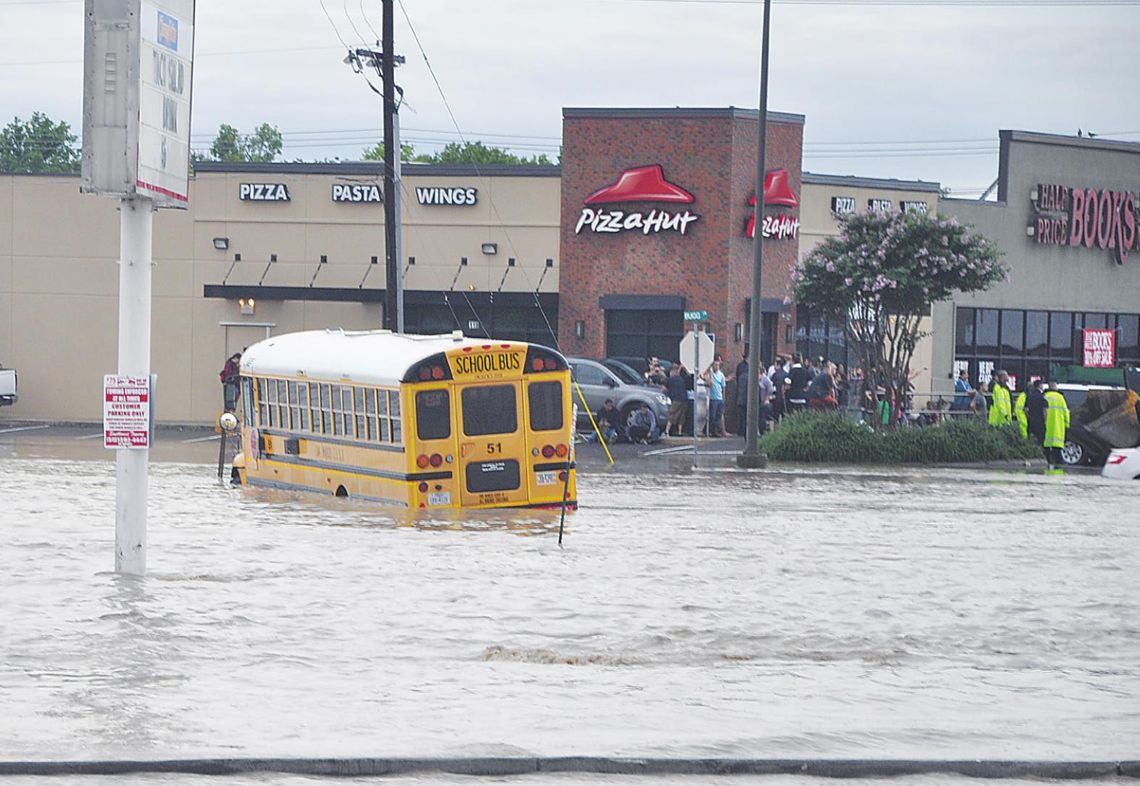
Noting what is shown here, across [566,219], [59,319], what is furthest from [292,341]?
[59,319]

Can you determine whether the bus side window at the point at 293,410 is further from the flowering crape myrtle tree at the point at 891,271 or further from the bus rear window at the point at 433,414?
the flowering crape myrtle tree at the point at 891,271

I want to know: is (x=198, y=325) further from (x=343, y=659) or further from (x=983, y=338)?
(x=343, y=659)

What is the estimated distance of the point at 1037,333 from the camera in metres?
52.7

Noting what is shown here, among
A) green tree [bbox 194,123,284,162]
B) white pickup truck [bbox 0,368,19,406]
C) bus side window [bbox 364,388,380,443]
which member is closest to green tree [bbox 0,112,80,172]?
green tree [bbox 194,123,284,162]

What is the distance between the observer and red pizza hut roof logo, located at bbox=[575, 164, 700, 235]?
139ft

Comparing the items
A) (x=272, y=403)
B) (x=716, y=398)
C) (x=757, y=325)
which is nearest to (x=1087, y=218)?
(x=716, y=398)

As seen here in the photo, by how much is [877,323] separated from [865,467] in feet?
15.1

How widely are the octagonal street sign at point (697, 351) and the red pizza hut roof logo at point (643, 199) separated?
881cm

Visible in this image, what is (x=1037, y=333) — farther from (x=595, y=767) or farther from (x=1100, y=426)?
(x=595, y=767)

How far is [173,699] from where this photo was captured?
929cm

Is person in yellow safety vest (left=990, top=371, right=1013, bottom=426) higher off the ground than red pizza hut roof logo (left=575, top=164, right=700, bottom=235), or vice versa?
red pizza hut roof logo (left=575, top=164, right=700, bottom=235)

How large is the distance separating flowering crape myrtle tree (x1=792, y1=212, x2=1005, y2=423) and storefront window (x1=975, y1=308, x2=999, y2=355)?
1458cm

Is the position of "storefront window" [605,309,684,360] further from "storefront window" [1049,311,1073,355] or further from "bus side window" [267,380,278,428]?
"bus side window" [267,380,278,428]

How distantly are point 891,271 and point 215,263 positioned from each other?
1859cm
